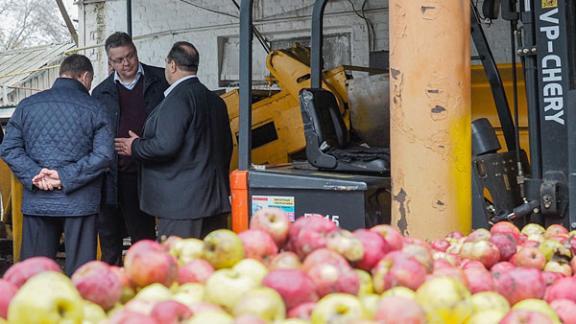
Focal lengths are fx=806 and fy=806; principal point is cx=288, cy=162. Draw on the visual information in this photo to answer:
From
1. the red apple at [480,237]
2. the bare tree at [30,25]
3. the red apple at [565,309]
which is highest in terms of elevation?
the bare tree at [30,25]

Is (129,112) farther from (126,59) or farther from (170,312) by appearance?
(170,312)

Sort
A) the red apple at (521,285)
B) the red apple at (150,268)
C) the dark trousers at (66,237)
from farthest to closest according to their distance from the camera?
the dark trousers at (66,237) → the red apple at (521,285) → the red apple at (150,268)

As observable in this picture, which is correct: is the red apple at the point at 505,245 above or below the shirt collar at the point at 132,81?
below

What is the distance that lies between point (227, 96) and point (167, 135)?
2855mm

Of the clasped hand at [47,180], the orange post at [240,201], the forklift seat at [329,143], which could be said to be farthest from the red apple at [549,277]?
the clasped hand at [47,180]

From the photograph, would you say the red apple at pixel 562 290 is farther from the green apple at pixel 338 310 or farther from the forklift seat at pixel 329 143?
the forklift seat at pixel 329 143

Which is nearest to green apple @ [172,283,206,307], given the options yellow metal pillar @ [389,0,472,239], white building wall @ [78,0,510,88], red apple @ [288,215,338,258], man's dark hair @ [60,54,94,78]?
red apple @ [288,215,338,258]

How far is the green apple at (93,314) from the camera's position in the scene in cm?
205

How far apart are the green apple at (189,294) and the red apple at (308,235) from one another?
1.33 feet

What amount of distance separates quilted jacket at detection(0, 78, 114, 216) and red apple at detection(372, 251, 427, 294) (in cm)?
303

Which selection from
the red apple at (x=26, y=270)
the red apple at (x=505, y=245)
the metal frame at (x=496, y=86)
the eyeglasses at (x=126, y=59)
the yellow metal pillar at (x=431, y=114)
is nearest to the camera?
the red apple at (x=26, y=270)

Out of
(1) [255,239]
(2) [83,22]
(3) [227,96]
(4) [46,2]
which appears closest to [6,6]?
(4) [46,2]

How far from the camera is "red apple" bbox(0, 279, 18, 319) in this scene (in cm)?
221

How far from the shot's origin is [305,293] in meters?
2.09
